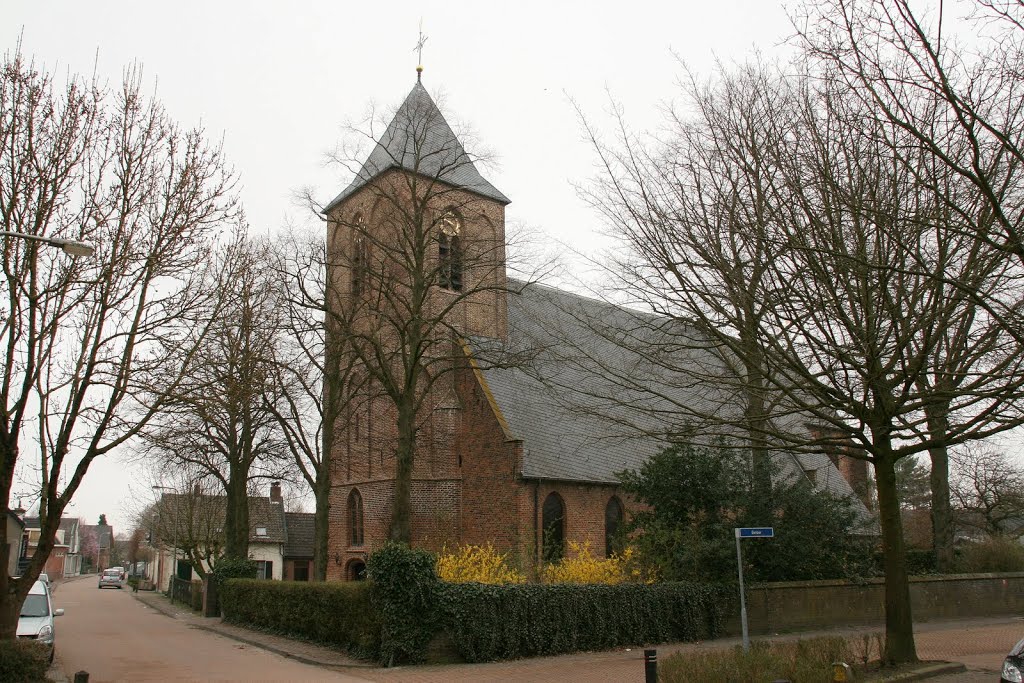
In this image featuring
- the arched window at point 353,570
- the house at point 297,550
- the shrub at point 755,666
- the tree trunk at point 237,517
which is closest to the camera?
the shrub at point 755,666

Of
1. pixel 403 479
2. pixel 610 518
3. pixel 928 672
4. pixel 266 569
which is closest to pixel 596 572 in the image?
pixel 403 479

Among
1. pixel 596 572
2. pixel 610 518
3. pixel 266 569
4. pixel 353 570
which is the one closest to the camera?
pixel 596 572

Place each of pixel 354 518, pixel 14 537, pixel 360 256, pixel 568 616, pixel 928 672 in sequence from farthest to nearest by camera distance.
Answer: pixel 14 537 → pixel 354 518 → pixel 360 256 → pixel 568 616 → pixel 928 672

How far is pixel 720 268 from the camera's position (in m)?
11.7

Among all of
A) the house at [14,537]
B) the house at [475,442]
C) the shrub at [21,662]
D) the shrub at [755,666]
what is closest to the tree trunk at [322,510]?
the house at [475,442]

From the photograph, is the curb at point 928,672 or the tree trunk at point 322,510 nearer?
the curb at point 928,672

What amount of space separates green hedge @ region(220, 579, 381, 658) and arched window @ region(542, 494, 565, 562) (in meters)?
6.83

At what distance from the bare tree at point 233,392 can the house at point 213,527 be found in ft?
34.5

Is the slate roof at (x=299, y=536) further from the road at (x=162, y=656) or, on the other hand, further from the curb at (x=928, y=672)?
the curb at (x=928, y=672)

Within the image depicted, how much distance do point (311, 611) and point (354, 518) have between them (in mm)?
8906

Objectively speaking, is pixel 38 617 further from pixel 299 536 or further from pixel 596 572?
pixel 299 536

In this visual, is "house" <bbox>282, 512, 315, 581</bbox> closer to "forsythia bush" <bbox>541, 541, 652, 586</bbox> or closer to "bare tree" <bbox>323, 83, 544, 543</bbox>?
"bare tree" <bbox>323, 83, 544, 543</bbox>

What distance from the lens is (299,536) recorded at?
5206cm

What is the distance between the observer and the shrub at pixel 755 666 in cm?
977
